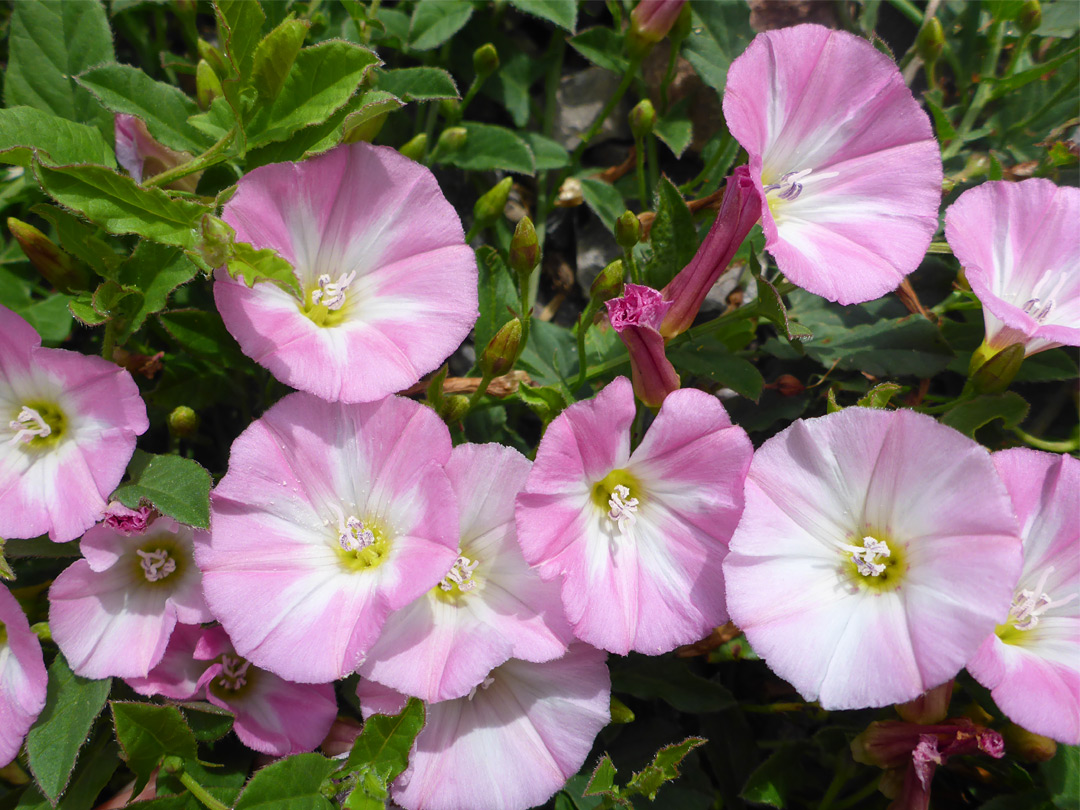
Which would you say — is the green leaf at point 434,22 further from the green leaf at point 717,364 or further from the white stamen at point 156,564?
the white stamen at point 156,564

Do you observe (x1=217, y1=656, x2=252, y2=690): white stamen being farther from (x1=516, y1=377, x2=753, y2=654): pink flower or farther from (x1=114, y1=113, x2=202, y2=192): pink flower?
(x1=114, y1=113, x2=202, y2=192): pink flower

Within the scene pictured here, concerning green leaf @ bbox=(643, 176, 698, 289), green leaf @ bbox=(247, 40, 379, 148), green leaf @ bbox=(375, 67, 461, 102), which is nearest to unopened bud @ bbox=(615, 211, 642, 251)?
green leaf @ bbox=(643, 176, 698, 289)

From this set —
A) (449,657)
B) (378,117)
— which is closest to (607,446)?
(449,657)

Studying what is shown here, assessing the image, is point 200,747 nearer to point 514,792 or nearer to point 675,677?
point 514,792

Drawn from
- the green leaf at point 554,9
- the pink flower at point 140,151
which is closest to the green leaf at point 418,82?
the green leaf at point 554,9

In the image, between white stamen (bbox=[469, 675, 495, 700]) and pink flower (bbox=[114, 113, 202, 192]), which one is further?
pink flower (bbox=[114, 113, 202, 192])

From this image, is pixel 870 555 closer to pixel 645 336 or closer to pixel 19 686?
pixel 645 336

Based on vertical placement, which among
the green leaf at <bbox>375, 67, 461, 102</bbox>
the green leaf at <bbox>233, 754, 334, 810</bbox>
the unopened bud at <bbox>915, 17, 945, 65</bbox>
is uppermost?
the unopened bud at <bbox>915, 17, 945, 65</bbox>
